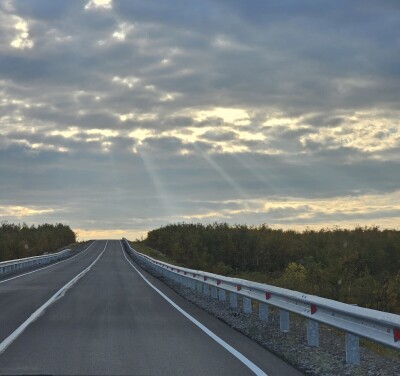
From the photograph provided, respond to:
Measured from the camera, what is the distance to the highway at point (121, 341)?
804 cm

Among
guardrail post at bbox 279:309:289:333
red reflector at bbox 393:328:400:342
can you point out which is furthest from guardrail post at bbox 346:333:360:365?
guardrail post at bbox 279:309:289:333

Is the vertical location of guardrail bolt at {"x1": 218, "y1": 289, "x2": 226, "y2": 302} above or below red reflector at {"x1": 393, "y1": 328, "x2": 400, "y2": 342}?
below

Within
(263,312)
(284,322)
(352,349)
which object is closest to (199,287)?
(263,312)

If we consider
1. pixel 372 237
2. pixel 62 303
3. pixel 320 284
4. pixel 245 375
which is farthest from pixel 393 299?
pixel 372 237

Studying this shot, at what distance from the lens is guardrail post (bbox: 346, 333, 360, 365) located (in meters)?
8.68

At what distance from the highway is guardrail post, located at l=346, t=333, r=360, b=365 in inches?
40.0

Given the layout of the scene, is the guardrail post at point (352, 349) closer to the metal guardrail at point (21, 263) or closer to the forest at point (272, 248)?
the metal guardrail at point (21, 263)

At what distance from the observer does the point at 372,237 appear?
10888 centimetres

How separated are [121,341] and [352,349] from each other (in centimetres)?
406

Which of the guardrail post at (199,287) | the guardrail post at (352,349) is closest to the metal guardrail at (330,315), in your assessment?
the guardrail post at (352,349)

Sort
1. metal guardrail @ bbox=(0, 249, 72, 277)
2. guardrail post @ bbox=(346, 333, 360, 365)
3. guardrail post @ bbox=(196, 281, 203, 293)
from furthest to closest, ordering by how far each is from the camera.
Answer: metal guardrail @ bbox=(0, 249, 72, 277) → guardrail post @ bbox=(196, 281, 203, 293) → guardrail post @ bbox=(346, 333, 360, 365)

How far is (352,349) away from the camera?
28.8 ft

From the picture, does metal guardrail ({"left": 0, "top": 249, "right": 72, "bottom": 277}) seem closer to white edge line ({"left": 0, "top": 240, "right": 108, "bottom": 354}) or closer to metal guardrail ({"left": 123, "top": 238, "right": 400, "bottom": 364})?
white edge line ({"left": 0, "top": 240, "right": 108, "bottom": 354})

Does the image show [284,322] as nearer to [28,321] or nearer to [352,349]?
[352,349]
